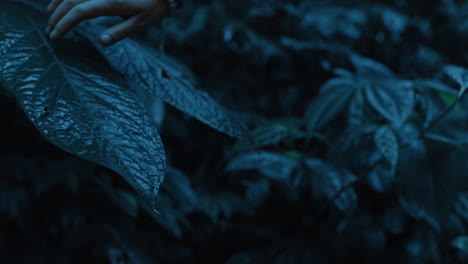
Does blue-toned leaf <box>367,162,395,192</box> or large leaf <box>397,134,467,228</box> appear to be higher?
large leaf <box>397,134,467,228</box>

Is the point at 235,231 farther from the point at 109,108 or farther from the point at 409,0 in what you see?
the point at 409,0

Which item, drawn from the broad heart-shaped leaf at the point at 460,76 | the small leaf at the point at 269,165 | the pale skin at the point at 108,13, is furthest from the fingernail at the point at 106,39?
the broad heart-shaped leaf at the point at 460,76

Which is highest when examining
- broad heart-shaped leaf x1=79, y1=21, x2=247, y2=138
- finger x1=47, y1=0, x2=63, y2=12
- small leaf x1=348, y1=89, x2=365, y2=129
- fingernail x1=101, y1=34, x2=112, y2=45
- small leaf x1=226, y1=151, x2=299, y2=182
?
finger x1=47, y1=0, x2=63, y2=12

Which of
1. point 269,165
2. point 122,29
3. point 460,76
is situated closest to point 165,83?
point 122,29

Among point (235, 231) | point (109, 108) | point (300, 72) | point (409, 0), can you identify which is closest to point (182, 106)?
point (109, 108)

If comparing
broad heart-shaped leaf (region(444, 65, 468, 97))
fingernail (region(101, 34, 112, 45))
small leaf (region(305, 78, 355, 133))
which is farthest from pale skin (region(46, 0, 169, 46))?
broad heart-shaped leaf (region(444, 65, 468, 97))

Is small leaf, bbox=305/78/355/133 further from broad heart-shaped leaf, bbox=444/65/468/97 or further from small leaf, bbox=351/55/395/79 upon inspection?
broad heart-shaped leaf, bbox=444/65/468/97
